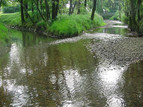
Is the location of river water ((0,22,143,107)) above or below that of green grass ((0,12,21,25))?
below

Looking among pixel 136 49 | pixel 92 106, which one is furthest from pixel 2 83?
pixel 136 49

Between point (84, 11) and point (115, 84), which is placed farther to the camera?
point (84, 11)

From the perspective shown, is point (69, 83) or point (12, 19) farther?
point (12, 19)

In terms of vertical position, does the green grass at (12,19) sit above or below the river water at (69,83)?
above

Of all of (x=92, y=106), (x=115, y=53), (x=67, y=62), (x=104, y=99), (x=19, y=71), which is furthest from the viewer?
(x=115, y=53)

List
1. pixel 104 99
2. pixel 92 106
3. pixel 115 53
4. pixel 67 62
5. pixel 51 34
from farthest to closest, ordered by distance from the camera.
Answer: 1. pixel 51 34
2. pixel 115 53
3. pixel 67 62
4. pixel 104 99
5. pixel 92 106

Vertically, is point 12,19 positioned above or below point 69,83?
above

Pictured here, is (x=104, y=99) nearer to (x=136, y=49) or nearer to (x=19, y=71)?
(x=19, y=71)

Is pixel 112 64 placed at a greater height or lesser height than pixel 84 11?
lesser

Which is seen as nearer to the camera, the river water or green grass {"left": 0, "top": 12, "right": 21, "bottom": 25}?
the river water

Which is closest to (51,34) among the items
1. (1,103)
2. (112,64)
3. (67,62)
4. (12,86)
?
(67,62)

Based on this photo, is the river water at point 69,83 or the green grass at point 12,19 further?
the green grass at point 12,19

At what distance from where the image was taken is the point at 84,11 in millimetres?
35844

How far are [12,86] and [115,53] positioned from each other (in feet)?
22.3
